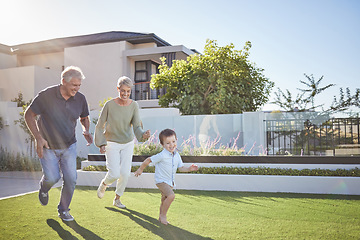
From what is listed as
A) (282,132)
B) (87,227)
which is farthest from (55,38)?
(87,227)

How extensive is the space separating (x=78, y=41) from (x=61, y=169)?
20135mm

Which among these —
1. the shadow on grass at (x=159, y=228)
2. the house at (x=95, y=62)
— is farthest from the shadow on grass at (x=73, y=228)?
the house at (x=95, y=62)

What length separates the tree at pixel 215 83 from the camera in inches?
544

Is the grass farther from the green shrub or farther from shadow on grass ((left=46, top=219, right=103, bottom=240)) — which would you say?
the green shrub

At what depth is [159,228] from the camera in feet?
14.0

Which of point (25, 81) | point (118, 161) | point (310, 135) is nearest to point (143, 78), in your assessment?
point (25, 81)

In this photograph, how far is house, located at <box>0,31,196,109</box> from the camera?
66.7 feet

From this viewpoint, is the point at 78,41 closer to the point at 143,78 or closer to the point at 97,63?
the point at 97,63

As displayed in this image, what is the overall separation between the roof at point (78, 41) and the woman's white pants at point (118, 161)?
16.9 metres

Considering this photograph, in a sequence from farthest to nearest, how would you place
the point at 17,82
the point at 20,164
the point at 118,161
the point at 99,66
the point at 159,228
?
the point at 99,66 → the point at 17,82 → the point at 20,164 → the point at 118,161 → the point at 159,228

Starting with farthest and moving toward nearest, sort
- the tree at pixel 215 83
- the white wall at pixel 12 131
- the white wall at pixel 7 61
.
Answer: the white wall at pixel 7 61 < the white wall at pixel 12 131 < the tree at pixel 215 83

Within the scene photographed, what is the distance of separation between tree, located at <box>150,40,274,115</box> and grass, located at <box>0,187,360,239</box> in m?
7.30

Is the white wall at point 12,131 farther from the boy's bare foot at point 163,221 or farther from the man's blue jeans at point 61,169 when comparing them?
the boy's bare foot at point 163,221

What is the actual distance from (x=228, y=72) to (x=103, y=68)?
1018cm
